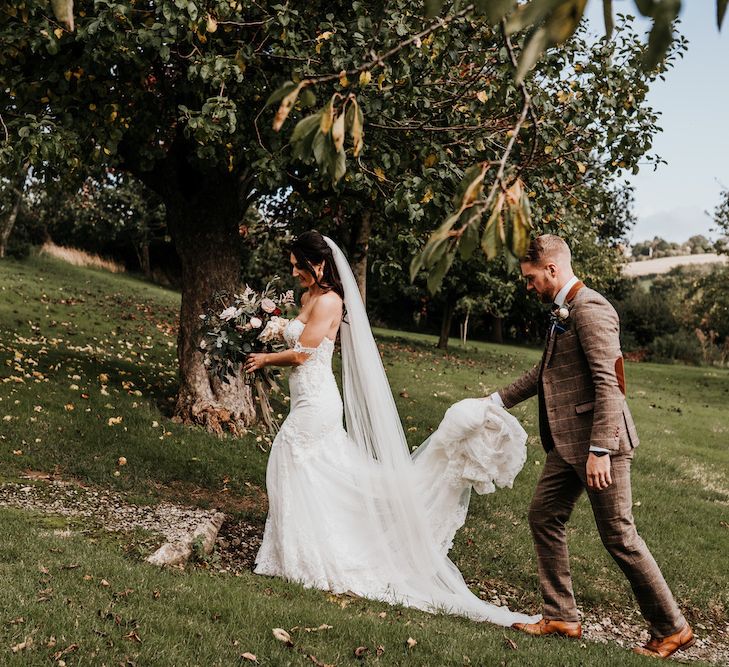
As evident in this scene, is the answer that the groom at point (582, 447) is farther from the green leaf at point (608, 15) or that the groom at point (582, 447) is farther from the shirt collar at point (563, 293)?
the green leaf at point (608, 15)

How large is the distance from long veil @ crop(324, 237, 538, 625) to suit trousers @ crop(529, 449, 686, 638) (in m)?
0.60

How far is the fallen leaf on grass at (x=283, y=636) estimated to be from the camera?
4754 millimetres

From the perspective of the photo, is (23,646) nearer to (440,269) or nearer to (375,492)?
(375,492)

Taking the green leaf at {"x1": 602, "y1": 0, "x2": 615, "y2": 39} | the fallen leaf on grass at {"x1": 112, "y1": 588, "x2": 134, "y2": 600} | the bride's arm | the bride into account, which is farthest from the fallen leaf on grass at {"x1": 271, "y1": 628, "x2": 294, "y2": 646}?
the green leaf at {"x1": 602, "y1": 0, "x2": 615, "y2": 39}

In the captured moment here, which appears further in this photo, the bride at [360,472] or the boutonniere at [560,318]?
the bride at [360,472]

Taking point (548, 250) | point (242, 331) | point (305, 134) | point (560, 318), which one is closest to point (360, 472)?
point (242, 331)

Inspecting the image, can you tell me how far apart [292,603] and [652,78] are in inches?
368

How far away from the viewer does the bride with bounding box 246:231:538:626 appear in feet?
20.0

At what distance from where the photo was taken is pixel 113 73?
9453 mm

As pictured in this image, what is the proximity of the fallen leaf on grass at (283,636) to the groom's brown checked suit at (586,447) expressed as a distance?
1.97 m

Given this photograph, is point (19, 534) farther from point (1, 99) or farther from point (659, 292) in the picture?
point (659, 292)

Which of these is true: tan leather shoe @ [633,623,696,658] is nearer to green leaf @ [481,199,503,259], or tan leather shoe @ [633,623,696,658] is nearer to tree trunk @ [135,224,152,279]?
green leaf @ [481,199,503,259]

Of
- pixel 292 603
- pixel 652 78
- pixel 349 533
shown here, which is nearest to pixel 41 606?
pixel 292 603

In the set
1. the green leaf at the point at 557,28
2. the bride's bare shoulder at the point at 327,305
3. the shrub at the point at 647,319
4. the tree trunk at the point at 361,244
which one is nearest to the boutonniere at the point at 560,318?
the bride's bare shoulder at the point at 327,305
